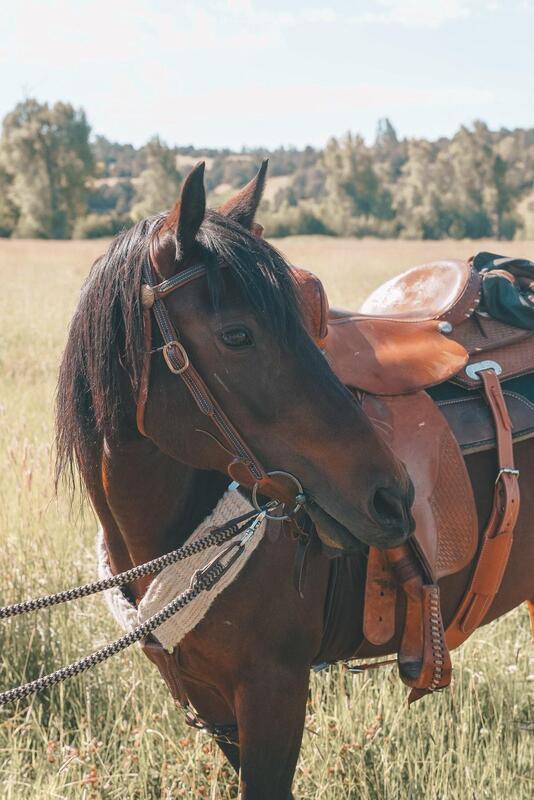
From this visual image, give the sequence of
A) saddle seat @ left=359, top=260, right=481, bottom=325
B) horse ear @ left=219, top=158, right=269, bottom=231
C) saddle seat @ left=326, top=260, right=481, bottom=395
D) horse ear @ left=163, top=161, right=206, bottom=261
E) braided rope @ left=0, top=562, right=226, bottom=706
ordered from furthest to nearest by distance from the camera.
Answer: saddle seat @ left=359, top=260, right=481, bottom=325, saddle seat @ left=326, top=260, right=481, bottom=395, horse ear @ left=219, top=158, right=269, bottom=231, braided rope @ left=0, top=562, right=226, bottom=706, horse ear @ left=163, top=161, right=206, bottom=261

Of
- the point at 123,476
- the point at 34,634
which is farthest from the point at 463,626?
the point at 34,634

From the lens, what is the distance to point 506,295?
8.91 ft

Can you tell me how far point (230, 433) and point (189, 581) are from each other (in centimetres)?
47

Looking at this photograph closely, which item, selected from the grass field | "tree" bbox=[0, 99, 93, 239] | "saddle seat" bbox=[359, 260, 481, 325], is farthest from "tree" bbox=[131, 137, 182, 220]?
"saddle seat" bbox=[359, 260, 481, 325]

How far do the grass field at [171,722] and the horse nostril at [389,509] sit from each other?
1.08m

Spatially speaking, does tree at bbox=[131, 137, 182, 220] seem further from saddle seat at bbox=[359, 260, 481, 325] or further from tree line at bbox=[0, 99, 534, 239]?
saddle seat at bbox=[359, 260, 481, 325]

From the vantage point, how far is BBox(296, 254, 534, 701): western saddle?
7.11ft

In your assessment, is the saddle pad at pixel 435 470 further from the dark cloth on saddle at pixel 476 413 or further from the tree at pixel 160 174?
the tree at pixel 160 174

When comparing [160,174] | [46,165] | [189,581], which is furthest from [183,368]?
[160,174]

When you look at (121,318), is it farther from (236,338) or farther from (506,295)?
(506,295)

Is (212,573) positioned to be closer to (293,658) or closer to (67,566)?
(293,658)

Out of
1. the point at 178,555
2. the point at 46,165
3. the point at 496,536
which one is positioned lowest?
the point at 46,165

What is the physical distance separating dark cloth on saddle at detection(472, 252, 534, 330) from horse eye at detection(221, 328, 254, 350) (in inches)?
49.4

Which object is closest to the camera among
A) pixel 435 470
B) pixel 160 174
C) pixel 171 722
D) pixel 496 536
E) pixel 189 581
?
pixel 189 581
